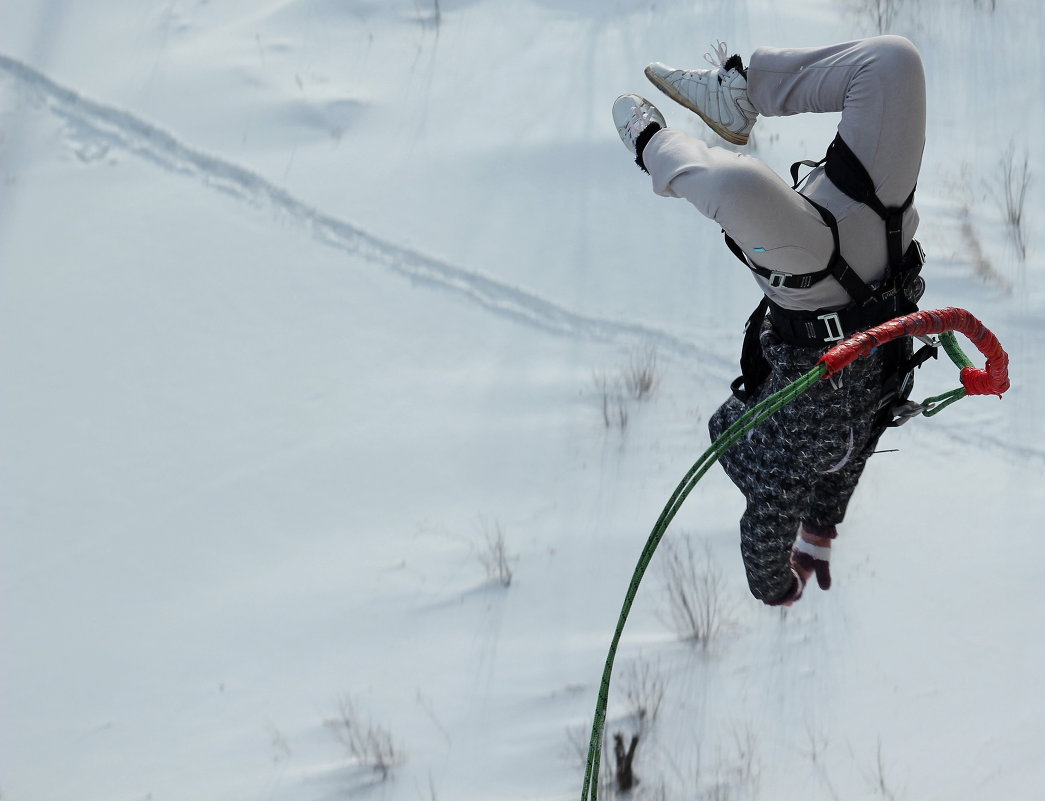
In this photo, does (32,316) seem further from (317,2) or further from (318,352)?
(317,2)

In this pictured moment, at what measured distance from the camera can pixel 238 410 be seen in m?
3.51

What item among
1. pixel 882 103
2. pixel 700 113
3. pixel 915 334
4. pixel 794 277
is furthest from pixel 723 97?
pixel 915 334

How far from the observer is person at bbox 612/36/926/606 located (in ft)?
5.21

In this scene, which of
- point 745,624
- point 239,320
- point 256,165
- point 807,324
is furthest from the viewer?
point 256,165

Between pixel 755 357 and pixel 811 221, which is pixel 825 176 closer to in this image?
pixel 811 221

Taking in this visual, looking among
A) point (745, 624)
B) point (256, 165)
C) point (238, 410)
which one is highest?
point (256, 165)

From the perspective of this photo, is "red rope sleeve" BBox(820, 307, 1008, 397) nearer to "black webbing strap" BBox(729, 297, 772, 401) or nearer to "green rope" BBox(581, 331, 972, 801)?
"green rope" BBox(581, 331, 972, 801)

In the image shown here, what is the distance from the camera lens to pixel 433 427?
11.3ft

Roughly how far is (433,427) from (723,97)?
1.84 metres

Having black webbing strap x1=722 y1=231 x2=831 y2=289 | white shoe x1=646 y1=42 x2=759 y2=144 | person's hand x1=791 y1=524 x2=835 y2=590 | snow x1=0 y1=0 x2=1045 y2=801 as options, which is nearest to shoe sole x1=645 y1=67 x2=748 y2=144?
white shoe x1=646 y1=42 x2=759 y2=144

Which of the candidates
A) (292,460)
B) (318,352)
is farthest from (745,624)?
(318,352)

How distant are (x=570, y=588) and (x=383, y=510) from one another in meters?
0.73

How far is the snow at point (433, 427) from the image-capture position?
8.93 feet

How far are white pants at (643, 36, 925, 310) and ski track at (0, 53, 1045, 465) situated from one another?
1863 mm
